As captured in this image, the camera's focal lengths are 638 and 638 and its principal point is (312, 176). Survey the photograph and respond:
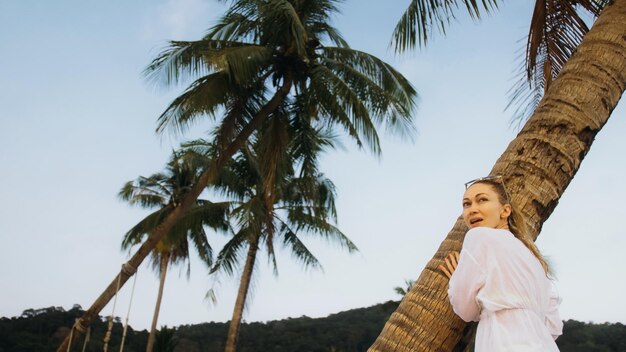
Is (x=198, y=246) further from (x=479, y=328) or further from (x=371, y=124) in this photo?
(x=479, y=328)

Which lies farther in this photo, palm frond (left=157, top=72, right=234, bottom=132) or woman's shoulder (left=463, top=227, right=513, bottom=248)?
palm frond (left=157, top=72, right=234, bottom=132)

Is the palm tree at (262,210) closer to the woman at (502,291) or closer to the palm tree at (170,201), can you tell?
the palm tree at (170,201)

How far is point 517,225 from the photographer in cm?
264

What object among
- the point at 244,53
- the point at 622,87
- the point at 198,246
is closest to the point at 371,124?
the point at 244,53

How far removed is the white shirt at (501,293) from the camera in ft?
7.26

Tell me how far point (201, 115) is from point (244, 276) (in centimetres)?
963

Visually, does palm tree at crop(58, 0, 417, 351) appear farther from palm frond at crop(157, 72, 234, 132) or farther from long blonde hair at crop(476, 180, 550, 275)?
long blonde hair at crop(476, 180, 550, 275)

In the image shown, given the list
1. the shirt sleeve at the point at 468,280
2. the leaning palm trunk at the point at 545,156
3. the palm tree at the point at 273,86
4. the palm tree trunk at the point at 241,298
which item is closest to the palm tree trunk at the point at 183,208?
the palm tree at the point at 273,86

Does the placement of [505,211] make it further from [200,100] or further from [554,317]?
[200,100]

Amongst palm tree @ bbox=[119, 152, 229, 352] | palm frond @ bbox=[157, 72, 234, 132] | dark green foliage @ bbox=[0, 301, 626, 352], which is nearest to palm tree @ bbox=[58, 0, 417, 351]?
palm frond @ bbox=[157, 72, 234, 132]

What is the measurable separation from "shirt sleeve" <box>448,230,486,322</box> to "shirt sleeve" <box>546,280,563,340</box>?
0.39 meters

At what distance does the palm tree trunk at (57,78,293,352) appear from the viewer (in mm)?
13348

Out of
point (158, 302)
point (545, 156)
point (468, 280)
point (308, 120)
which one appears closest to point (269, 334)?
point (158, 302)

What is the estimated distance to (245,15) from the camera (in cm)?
1395
